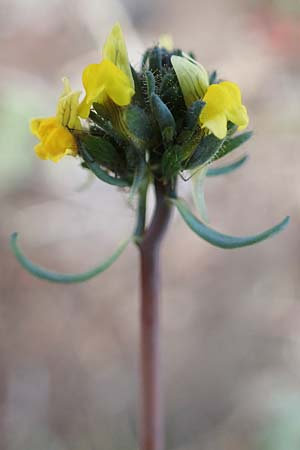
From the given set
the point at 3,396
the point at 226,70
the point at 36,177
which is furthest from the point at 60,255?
the point at 226,70

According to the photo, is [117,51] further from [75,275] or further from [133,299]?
[133,299]

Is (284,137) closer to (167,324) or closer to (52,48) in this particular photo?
(167,324)

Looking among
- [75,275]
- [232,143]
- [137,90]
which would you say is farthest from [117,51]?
[75,275]

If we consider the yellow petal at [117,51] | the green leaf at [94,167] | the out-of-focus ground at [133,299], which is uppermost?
the yellow petal at [117,51]

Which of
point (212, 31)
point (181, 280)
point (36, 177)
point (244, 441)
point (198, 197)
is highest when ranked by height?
point (198, 197)

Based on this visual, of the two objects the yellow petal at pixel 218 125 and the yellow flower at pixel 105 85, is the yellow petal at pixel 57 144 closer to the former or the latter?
the yellow flower at pixel 105 85

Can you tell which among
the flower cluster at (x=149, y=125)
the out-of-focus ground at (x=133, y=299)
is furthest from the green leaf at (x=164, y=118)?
the out-of-focus ground at (x=133, y=299)
